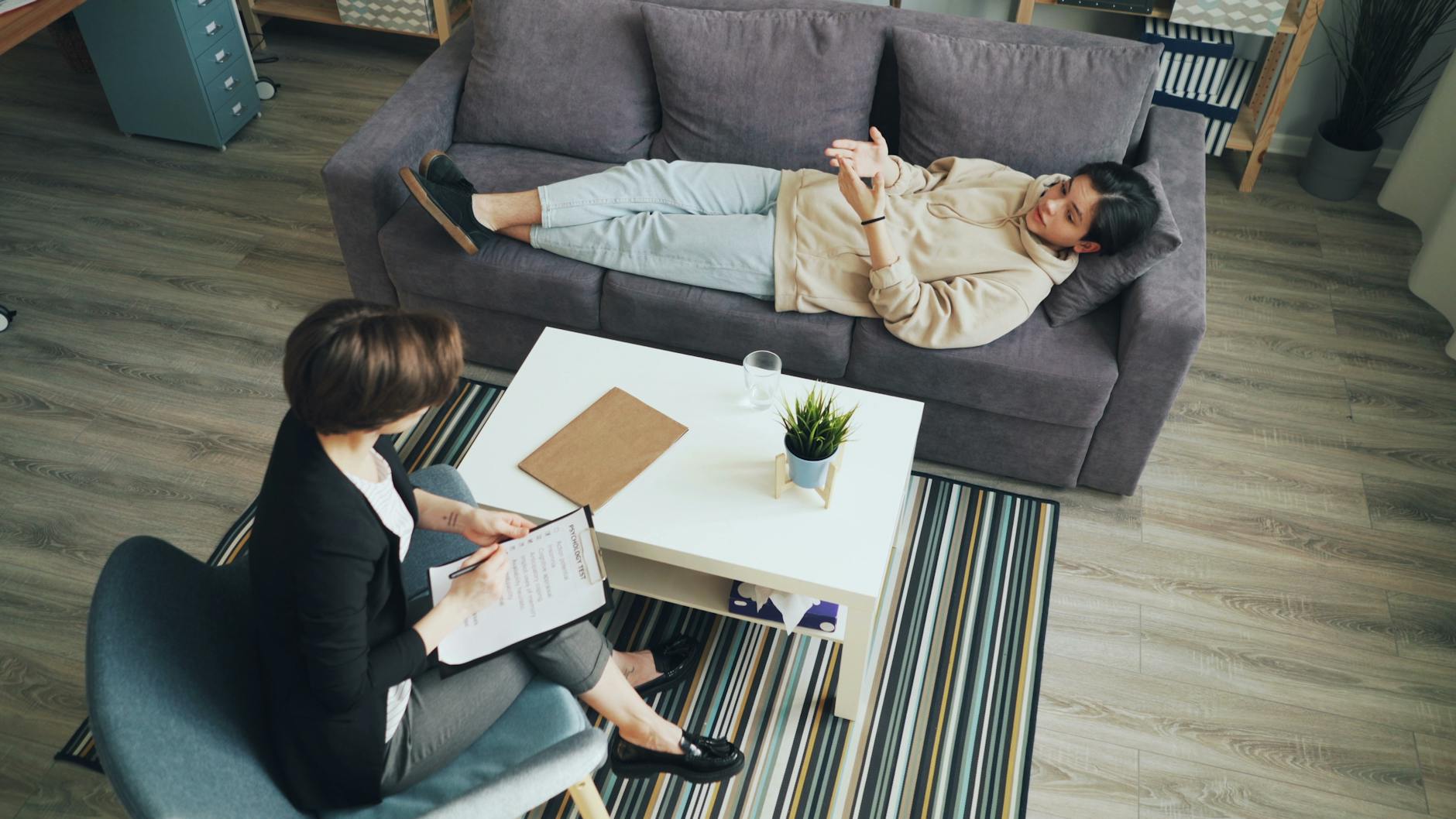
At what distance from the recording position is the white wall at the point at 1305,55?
338cm

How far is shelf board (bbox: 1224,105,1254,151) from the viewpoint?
338cm

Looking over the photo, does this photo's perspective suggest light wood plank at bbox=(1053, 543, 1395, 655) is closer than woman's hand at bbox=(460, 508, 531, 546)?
No

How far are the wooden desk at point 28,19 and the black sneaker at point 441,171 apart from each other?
1144mm

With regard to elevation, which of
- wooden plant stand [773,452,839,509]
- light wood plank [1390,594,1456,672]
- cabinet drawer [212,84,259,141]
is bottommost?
light wood plank [1390,594,1456,672]

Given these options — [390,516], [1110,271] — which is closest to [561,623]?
[390,516]

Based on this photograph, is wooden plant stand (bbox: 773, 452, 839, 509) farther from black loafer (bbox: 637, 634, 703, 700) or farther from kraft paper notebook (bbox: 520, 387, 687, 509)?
black loafer (bbox: 637, 634, 703, 700)

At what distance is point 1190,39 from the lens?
3.21 m

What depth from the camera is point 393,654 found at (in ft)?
4.65

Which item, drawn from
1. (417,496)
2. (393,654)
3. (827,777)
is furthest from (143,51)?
(827,777)

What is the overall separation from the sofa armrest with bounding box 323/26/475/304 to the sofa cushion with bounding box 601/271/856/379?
60 centimetres

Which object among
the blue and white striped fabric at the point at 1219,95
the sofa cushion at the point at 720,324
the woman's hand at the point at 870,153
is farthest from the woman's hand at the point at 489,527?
the blue and white striped fabric at the point at 1219,95

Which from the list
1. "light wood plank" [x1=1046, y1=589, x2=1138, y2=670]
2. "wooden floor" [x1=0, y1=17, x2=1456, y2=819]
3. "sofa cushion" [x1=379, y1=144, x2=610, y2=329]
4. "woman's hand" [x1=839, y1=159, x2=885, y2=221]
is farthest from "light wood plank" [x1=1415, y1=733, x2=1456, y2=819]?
"sofa cushion" [x1=379, y1=144, x2=610, y2=329]

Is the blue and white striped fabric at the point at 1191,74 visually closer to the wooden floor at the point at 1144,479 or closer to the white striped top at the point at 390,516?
the wooden floor at the point at 1144,479

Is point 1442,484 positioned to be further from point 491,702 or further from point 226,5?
point 226,5
